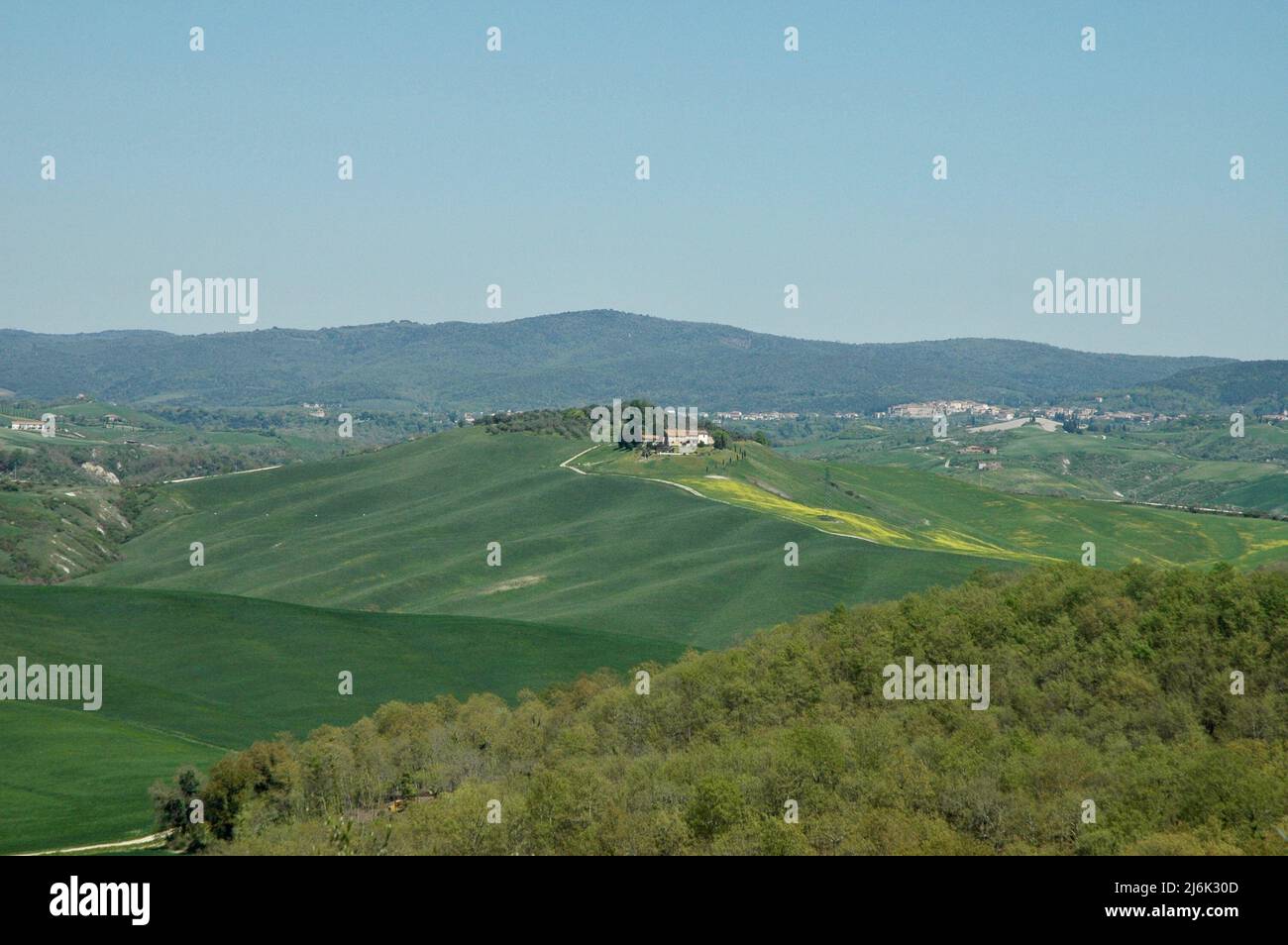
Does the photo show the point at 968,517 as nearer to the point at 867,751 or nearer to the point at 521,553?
the point at 521,553

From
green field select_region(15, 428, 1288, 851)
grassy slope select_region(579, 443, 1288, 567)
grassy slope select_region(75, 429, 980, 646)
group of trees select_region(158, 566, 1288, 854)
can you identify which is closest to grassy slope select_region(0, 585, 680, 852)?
green field select_region(15, 428, 1288, 851)

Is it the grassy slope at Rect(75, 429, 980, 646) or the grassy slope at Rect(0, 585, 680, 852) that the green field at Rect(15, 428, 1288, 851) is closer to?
the grassy slope at Rect(0, 585, 680, 852)

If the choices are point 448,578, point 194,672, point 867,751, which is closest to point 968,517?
point 448,578

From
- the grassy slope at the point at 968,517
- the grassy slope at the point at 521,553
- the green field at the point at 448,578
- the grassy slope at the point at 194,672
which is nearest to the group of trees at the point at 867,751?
the grassy slope at the point at 194,672

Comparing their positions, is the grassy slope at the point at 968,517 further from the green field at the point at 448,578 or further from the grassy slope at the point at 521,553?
the grassy slope at the point at 521,553
